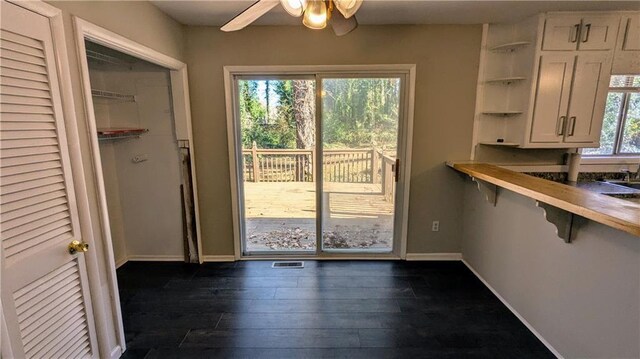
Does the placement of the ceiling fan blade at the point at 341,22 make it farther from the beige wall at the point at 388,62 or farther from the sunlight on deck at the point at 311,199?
the sunlight on deck at the point at 311,199

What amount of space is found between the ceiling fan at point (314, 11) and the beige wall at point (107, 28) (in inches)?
29.3

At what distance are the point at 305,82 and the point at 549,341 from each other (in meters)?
2.81

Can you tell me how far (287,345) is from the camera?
1886 millimetres

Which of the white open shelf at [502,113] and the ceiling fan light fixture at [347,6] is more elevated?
the ceiling fan light fixture at [347,6]

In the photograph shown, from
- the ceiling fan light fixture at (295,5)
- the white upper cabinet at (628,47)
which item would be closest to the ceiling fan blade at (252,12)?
the ceiling fan light fixture at (295,5)

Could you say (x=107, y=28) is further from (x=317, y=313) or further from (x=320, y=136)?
(x=317, y=313)

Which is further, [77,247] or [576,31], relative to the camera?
[576,31]

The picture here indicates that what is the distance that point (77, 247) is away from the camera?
1452 millimetres

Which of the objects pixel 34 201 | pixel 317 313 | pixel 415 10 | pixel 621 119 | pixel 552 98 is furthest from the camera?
pixel 621 119

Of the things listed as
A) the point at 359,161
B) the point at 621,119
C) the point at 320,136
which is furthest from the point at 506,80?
the point at 320,136

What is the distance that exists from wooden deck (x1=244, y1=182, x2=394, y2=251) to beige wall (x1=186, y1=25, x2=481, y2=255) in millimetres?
334

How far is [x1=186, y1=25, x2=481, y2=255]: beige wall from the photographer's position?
2.65m

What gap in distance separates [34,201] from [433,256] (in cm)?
321

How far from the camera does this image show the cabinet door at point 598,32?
230cm
